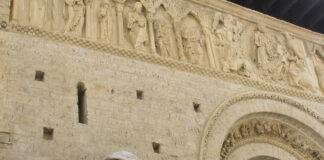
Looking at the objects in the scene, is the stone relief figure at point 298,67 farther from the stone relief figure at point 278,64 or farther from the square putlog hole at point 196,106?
the square putlog hole at point 196,106

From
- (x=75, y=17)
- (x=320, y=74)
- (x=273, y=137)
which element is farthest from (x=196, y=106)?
(x=320, y=74)

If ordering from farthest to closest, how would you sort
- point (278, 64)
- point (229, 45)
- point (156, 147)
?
point (278, 64), point (229, 45), point (156, 147)

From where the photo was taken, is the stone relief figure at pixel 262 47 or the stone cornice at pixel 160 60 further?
the stone relief figure at pixel 262 47

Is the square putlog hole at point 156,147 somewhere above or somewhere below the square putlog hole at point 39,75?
below

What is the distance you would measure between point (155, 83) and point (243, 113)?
4.32ft

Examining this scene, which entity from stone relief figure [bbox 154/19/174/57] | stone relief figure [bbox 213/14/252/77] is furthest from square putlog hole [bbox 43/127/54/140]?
stone relief figure [bbox 213/14/252/77]

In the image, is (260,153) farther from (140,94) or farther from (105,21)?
(105,21)

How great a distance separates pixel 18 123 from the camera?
534cm

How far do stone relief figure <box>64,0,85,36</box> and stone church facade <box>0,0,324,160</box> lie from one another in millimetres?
16

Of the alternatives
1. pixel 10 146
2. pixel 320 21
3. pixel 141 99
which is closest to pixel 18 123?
pixel 10 146

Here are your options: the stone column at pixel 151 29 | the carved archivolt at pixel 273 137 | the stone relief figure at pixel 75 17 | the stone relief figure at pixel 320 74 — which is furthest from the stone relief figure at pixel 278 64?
the stone relief figure at pixel 75 17

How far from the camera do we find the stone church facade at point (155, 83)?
5625 mm

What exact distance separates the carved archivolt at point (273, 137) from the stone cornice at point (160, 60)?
54 cm

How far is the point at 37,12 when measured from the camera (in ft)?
21.5
